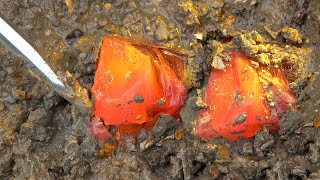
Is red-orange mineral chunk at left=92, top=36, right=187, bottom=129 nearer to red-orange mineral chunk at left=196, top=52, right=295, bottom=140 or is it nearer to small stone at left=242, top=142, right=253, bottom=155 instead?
red-orange mineral chunk at left=196, top=52, right=295, bottom=140

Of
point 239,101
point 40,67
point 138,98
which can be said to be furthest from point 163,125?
point 40,67

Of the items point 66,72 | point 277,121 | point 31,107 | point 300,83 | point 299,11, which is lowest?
point 31,107

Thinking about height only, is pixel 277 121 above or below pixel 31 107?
above

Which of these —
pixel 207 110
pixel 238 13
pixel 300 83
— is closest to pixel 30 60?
pixel 207 110

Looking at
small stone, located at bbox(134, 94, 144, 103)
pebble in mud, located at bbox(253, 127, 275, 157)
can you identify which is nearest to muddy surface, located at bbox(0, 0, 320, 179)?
pebble in mud, located at bbox(253, 127, 275, 157)

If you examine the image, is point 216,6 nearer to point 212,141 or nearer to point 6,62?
point 212,141

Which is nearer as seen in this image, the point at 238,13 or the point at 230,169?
the point at 230,169
